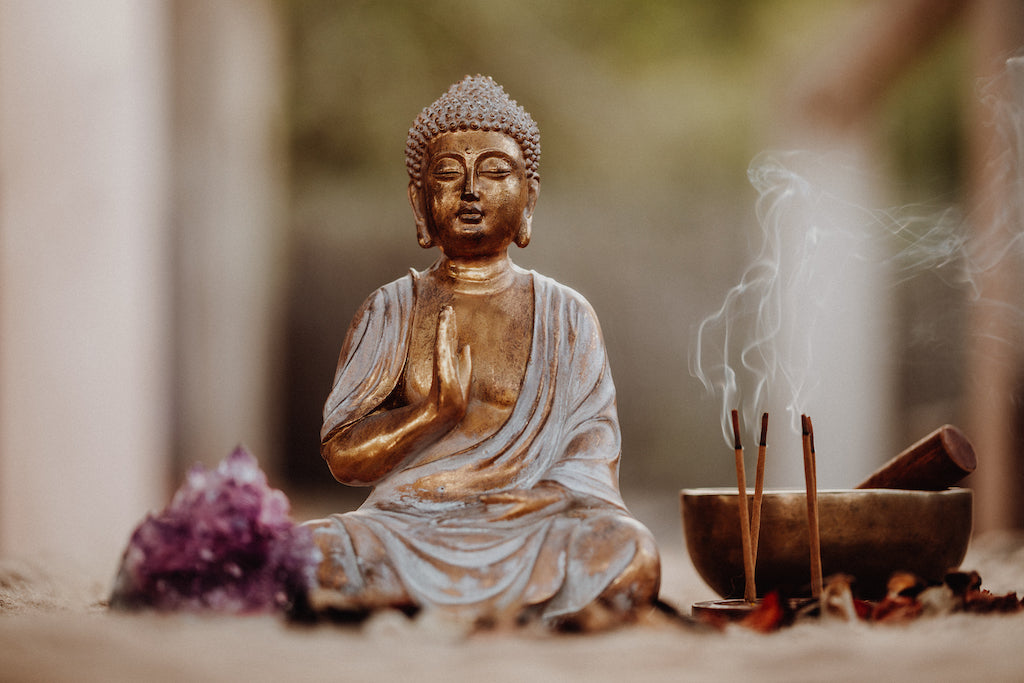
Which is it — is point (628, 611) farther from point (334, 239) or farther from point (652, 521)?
point (334, 239)

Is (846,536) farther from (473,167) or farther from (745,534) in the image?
(473,167)

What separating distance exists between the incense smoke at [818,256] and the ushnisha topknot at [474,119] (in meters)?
0.71

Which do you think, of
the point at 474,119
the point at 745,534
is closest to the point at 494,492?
the point at 745,534

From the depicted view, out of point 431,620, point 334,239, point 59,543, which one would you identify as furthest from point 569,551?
point 334,239

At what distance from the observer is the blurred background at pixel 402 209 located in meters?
4.20

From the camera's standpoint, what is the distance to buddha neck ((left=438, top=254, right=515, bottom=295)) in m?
2.76

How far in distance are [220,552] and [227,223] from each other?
14.8 ft

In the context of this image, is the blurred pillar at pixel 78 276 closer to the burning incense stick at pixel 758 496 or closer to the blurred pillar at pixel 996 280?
the burning incense stick at pixel 758 496

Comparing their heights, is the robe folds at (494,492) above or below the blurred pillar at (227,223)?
below

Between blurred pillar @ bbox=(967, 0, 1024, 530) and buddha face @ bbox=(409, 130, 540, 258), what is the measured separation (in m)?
2.21

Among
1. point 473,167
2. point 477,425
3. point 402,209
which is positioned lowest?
point 477,425

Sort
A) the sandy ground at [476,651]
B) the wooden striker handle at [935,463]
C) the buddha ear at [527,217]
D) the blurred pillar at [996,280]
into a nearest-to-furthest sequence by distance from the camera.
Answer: the sandy ground at [476,651], the wooden striker handle at [935,463], the buddha ear at [527,217], the blurred pillar at [996,280]

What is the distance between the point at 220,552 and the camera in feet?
6.98

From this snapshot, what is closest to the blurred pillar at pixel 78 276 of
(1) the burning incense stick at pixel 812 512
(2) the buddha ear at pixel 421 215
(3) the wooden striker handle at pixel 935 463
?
(2) the buddha ear at pixel 421 215
